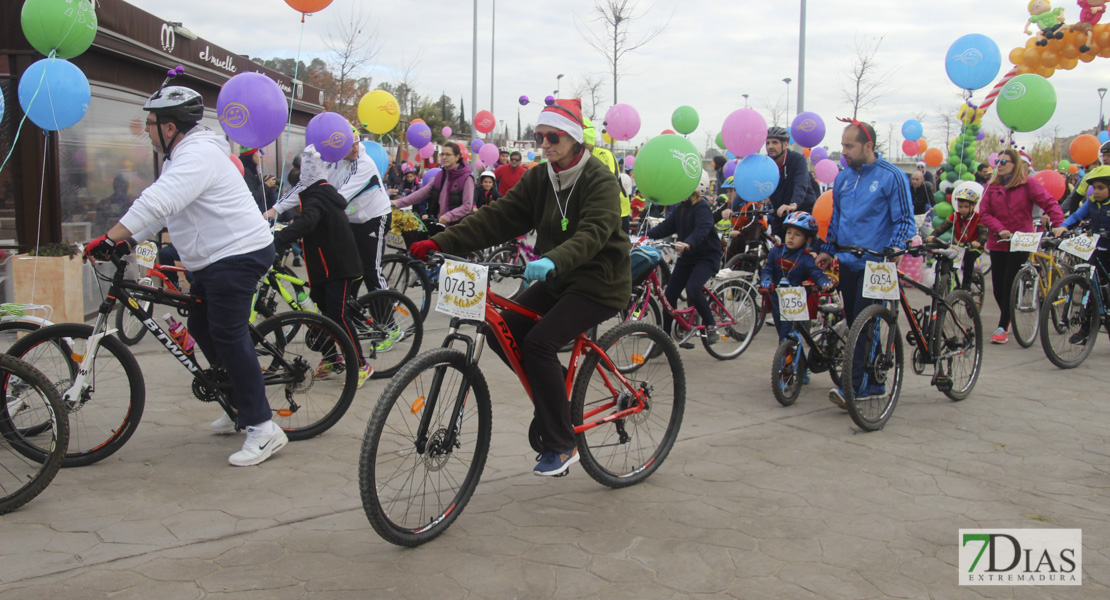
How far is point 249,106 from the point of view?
693 centimetres

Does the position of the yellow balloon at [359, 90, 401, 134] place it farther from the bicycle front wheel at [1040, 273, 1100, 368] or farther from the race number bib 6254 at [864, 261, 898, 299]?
the bicycle front wheel at [1040, 273, 1100, 368]

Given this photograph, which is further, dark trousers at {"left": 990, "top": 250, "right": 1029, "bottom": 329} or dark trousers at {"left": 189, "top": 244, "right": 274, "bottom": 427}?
dark trousers at {"left": 990, "top": 250, "right": 1029, "bottom": 329}

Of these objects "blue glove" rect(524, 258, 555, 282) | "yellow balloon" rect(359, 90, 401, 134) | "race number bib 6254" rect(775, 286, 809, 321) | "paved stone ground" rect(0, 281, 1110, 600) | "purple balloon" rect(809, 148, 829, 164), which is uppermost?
"purple balloon" rect(809, 148, 829, 164)

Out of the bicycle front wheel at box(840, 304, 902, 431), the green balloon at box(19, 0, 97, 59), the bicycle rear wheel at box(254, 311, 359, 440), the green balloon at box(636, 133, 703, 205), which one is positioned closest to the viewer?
the bicycle rear wheel at box(254, 311, 359, 440)

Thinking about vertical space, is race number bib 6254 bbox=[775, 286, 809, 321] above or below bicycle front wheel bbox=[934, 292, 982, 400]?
above

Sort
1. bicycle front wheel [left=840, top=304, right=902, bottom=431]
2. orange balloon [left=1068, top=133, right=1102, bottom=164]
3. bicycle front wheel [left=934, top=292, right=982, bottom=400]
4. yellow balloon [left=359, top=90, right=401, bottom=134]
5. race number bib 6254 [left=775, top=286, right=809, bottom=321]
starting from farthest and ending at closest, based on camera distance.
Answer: orange balloon [left=1068, top=133, right=1102, bottom=164]
yellow balloon [left=359, top=90, right=401, bottom=134]
bicycle front wheel [left=934, top=292, right=982, bottom=400]
race number bib 6254 [left=775, top=286, right=809, bottom=321]
bicycle front wheel [left=840, top=304, right=902, bottom=431]

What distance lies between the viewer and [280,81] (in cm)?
1516

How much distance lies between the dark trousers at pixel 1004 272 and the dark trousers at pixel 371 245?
6130 mm

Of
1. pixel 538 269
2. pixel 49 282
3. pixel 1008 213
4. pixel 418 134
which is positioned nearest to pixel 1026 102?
pixel 1008 213

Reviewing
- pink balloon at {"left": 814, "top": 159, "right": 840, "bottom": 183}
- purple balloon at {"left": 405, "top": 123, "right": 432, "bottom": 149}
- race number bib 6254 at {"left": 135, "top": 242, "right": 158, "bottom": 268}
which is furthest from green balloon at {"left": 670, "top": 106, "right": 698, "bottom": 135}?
race number bib 6254 at {"left": 135, "top": 242, "right": 158, "bottom": 268}

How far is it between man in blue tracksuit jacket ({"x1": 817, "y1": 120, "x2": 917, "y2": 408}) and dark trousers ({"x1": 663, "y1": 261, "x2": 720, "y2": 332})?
1373mm

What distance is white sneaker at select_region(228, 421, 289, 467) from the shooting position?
173 inches

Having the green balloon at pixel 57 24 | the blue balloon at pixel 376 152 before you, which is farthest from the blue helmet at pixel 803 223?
the blue balloon at pixel 376 152

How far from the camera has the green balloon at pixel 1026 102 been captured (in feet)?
29.0
